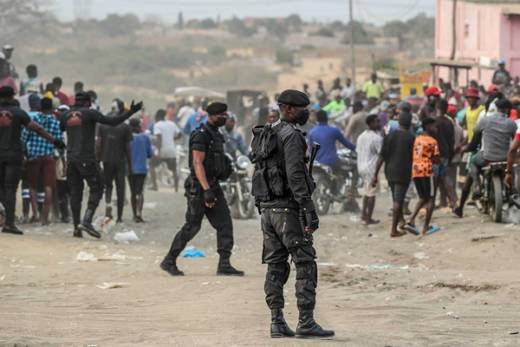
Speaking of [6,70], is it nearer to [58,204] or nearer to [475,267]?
[58,204]

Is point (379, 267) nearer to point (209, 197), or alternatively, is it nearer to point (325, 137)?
point (209, 197)

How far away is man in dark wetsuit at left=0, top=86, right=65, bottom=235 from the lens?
655 inches

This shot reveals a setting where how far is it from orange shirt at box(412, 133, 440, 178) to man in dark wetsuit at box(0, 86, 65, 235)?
15.1 feet

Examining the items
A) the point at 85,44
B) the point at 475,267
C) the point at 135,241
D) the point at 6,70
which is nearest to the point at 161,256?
the point at 135,241

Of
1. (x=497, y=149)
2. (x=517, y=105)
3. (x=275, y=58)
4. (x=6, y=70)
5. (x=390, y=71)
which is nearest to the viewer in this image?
(x=497, y=149)

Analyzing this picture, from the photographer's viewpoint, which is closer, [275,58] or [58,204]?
[58,204]

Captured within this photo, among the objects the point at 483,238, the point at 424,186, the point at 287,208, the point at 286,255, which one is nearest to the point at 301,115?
the point at 287,208

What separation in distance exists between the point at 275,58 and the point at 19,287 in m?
98.9

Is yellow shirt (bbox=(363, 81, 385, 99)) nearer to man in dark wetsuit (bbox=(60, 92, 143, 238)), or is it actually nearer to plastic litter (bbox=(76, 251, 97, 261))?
man in dark wetsuit (bbox=(60, 92, 143, 238))

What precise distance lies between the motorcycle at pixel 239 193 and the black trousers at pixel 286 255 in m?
10.9

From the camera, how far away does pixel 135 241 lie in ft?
59.8

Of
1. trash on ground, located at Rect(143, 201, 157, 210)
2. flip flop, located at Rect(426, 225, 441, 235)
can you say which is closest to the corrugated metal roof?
trash on ground, located at Rect(143, 201, 157, 210)

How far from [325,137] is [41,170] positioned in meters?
4.67

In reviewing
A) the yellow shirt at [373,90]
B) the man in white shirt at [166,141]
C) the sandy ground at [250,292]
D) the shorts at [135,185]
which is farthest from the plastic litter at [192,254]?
the yellow shirt at [373,90]
